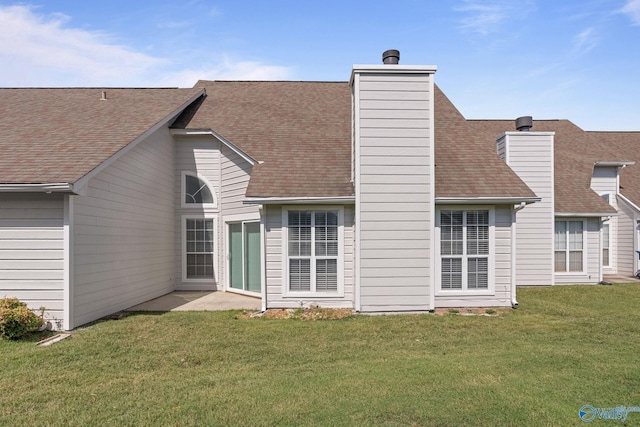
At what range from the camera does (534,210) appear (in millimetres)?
12258

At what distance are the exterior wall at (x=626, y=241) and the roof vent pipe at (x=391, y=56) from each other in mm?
12287

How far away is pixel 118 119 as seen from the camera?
950 cm

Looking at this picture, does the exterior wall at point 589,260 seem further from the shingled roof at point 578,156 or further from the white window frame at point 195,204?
the white window frame at point 195,204

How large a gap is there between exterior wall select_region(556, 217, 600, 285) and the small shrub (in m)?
14.6

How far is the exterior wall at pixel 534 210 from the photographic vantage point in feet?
39.8

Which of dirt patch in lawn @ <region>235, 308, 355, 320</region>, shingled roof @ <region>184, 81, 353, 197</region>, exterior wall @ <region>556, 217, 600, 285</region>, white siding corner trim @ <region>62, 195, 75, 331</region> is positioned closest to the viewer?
white siding corner trim @ <region>62, 195, 75, 331</region>

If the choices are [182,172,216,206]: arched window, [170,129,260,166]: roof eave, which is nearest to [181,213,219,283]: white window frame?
[182,172,216,206]: arched window

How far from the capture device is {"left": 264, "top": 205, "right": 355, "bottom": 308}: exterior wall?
834 centimetres

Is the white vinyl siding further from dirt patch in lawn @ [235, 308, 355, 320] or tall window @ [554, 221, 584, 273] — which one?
dirt patch in lawn @ [235, 308, 355, 320]

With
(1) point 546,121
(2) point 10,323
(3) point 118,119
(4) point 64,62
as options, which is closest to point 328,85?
(3) point 118,119

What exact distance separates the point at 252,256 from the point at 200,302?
184cm

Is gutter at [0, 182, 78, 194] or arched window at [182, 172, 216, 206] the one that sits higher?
arched window at [182, 172, 216, 206]

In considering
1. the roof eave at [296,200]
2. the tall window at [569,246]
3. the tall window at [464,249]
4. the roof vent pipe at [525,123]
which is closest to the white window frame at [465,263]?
the tall window at [464,249]

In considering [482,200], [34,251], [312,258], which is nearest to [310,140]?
[312,258]
